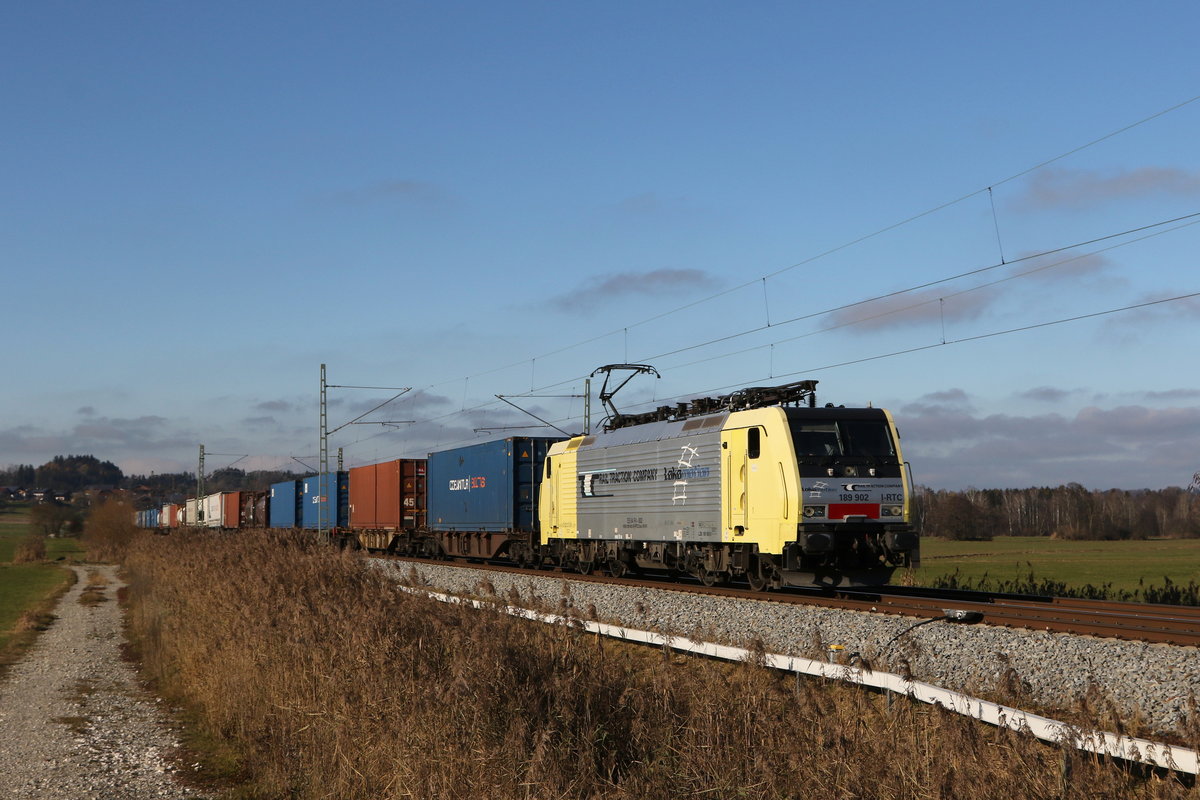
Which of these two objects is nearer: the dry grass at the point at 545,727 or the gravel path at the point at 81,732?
the dry grass at the point at 545,727

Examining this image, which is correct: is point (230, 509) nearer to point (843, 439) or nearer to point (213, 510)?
point (213, 510)

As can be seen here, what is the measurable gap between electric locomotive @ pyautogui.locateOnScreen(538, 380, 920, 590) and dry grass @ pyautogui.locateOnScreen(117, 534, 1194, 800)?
6.43m

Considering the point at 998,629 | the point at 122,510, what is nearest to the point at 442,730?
the point at 998,629

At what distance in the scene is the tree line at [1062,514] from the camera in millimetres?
96438

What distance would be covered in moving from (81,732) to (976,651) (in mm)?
13246

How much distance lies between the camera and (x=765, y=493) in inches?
779

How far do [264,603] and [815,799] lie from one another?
34.0 feet

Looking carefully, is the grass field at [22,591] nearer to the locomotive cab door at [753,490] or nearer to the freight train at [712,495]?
the freight train at [712,495]

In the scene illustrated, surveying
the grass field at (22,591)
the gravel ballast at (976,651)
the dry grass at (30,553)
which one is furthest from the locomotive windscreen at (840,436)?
the dry grass at (30,553)

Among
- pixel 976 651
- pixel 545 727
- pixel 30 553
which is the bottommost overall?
pixel 30 553

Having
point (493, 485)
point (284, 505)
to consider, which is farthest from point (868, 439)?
point (284, 505)

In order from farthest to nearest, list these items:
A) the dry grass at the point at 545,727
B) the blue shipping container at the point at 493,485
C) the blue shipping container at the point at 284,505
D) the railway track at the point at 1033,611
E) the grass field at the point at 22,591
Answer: the blue shipping container at the point at 284,505
the grass field at the point at 22,591
the blue shipping container at the point at 493,485
the railway track at the point at 1033,611
the dry grass at the point at 545,727

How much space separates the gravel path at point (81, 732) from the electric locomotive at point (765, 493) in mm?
10775

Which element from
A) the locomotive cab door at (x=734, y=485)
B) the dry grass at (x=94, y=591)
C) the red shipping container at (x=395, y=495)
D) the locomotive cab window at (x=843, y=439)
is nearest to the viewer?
the locomotive cab window at (x=843, y=439)
